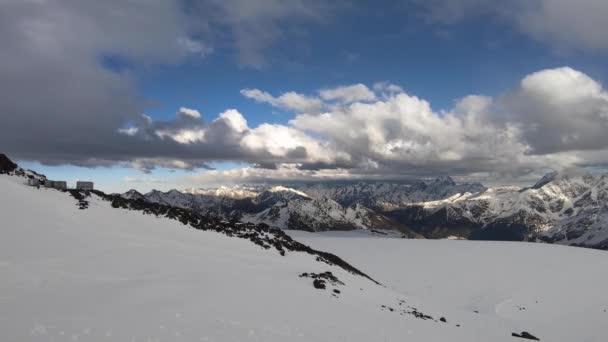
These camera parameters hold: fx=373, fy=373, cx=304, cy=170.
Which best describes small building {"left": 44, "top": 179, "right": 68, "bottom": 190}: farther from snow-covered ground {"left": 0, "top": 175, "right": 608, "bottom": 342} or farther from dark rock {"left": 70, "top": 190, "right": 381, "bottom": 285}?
snow-covered ground {"left": 0, "top": 175, "right": 608, "bottom": 342}

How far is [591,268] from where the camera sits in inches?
2176

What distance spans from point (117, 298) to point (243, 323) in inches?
257

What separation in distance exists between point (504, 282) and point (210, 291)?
4593 centimetres

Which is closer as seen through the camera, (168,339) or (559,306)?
(168,339)

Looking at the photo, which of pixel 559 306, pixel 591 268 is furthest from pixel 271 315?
pixel 591 268

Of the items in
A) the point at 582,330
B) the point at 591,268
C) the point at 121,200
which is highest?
the point at 121,200

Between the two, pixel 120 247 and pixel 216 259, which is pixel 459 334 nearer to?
pixel 216 259

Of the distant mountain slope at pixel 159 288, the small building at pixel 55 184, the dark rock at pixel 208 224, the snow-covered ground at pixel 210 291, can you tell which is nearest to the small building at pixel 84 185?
the small building at pixel 55 184

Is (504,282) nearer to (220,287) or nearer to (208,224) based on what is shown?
(208,224)

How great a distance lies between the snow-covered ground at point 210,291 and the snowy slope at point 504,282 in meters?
0.27

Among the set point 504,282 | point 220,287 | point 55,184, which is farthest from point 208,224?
point 504,282

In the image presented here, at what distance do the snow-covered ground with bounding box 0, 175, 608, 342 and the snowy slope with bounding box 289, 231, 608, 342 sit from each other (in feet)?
0.88

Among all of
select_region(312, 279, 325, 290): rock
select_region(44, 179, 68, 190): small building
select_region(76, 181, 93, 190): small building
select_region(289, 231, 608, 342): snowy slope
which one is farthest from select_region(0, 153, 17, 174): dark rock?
select_region(289, 231, 608, 342): snowy slope

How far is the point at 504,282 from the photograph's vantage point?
52.1m
